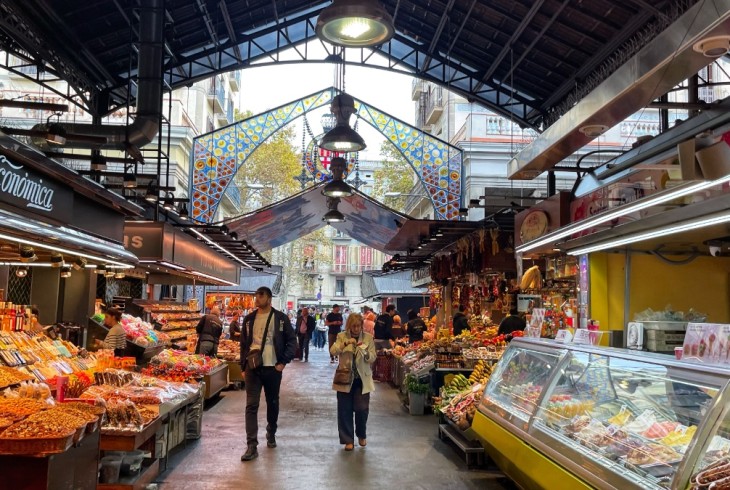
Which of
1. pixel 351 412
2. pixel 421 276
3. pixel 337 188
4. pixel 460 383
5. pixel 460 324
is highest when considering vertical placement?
A: pixel 337 188

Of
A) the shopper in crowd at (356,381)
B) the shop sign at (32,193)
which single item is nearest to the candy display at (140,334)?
the shopper in crowd at (356,381)

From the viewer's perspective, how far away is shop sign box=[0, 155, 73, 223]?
570 cm

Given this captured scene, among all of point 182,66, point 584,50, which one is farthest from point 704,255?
point 182,66

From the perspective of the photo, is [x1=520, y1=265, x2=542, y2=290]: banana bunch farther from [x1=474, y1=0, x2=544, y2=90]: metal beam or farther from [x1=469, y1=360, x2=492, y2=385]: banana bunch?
[x1=474, y1=0, x2=544, y2=90]: metal beam

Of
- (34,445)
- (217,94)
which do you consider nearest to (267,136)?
(34,445)

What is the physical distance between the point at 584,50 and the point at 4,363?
909cm

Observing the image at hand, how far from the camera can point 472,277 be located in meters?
15.4

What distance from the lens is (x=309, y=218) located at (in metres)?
18.7

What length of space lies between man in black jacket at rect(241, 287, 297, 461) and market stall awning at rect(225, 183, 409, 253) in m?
5.26

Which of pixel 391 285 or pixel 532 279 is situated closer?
pixel 532 279

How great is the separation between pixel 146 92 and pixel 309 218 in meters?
7.39

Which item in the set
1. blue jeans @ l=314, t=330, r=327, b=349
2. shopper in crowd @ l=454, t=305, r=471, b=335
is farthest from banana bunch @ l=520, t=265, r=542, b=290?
blue jeans @ l=314, t=330, r=327, b=349

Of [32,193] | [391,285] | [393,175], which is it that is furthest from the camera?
[393,175]

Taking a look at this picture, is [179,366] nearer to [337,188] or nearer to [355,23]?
[337,188]
